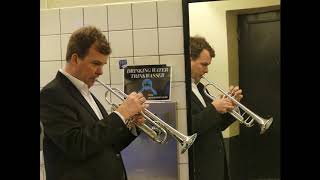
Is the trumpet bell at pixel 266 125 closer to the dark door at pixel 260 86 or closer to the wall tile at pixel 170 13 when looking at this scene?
the dark door at pixel 260 86

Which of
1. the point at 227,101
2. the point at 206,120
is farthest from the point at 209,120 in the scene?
the point at 227,101

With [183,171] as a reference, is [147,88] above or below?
above

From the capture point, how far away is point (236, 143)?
5.30ft

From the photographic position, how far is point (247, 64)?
161 cm

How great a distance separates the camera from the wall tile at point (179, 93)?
1.67 m

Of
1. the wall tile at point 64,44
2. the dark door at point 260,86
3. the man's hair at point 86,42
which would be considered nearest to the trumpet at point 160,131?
the dark door at point 260,86

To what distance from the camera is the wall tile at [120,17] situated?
1711mm

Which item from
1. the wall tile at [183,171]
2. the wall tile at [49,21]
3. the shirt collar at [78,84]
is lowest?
the wall tile at [183,171]

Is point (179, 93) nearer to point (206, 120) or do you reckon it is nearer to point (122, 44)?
point (206, 120)

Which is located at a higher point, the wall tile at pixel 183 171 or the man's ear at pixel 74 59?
the man's ear at pixel 74 59

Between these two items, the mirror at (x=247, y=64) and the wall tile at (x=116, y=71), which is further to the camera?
the wall tile at (x=116, y=71)

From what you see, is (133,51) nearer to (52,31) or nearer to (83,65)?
(83,65)

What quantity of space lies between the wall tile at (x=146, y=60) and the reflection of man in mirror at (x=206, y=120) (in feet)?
0.53

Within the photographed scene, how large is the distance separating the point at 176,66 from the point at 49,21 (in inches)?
25.4
